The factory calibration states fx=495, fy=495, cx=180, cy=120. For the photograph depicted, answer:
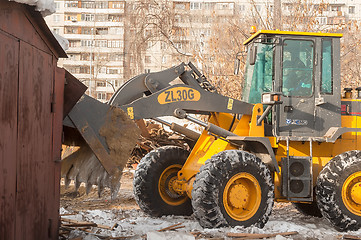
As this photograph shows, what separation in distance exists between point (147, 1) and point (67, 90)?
15.7 metres

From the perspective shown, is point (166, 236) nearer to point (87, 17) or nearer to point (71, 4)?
point (87, 17)

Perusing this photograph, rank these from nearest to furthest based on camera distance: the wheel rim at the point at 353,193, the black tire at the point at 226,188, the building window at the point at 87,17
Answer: the black tire at the point at 226,188 < the wheel rim at the point at 353,193 < the building window at the point at 87,17

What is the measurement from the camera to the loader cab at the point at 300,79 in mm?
8430

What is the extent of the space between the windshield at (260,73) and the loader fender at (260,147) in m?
0.84

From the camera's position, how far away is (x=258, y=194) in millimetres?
7652

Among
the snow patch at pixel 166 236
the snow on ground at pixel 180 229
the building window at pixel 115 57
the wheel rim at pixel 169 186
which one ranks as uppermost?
the building window at pixel 115 57

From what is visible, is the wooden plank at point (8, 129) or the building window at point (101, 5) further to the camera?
the building window at point (101, 5)

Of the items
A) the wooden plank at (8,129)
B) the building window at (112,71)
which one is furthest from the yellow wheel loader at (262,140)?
the building window at (112,71)

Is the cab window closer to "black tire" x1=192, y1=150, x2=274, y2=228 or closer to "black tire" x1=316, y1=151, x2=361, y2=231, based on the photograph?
"black tire" x1=316, y1=151, x2=361, y2=231

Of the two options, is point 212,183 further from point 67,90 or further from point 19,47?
point 19,47

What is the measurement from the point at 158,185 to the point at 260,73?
270 cm

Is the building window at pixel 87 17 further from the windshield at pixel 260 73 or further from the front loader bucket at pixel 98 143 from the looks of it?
the front loader bucket at pixel 98 143

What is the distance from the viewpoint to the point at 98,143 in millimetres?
6066

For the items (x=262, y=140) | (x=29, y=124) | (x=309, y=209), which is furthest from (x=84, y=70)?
(x=29, y=124)
